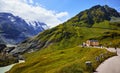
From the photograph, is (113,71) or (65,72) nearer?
(113,71)

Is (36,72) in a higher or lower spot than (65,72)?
lower

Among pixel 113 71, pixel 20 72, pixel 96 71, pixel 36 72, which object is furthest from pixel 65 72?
pixel 20 72

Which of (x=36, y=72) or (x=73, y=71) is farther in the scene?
(x=36, y=72)

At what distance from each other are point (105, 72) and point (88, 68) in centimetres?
520

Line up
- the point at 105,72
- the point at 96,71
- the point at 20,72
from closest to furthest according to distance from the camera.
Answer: the point at 105,72
the point at 96,71
the point at 20,72

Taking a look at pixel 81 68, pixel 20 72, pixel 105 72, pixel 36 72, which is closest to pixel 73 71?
pixel 81 68

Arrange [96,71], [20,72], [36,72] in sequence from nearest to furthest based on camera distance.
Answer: [96,71]
[36,72]
[20,72]

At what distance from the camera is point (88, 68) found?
147 ft

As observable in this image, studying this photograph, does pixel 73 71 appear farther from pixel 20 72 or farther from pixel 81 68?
pixel 20 72

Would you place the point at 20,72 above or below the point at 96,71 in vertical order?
below

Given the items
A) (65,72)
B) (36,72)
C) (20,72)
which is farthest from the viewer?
(20,72)

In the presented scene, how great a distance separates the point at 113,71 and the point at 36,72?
209 feet

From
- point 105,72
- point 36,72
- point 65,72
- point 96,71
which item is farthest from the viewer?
point 36,72

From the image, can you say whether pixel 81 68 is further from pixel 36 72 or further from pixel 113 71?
pixel 36 72
